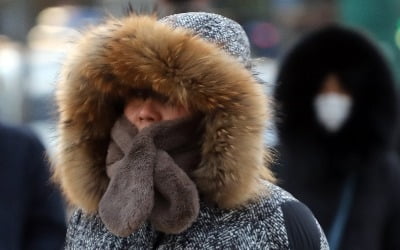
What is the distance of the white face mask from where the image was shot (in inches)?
190

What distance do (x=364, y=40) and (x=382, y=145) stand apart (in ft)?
1.65

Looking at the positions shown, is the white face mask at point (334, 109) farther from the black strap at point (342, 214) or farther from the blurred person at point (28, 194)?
the blurred person at point (28, 194)

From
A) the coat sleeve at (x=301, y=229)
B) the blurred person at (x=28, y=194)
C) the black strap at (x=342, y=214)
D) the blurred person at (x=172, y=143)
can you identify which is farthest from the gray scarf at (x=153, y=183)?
the black strap at (x=342, y=214)

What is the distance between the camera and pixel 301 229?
2.47 metres

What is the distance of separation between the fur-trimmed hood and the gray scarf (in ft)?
0.17

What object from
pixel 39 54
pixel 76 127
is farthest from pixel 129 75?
pixel 39 54

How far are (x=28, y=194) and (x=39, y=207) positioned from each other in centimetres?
6

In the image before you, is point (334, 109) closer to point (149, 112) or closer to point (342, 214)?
point (342, 214)

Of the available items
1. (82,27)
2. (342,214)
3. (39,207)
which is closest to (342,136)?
(342,214)

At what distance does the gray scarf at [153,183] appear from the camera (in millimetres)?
2324

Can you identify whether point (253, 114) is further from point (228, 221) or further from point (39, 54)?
point (39, 54)

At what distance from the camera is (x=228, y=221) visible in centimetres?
243

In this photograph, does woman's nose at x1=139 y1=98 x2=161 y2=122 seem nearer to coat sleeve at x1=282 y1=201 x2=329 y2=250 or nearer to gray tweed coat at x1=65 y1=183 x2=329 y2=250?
gray tweed coat at x1=65 y1=183 x2=329 y2=250

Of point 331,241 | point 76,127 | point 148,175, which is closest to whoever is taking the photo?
point 148,175
